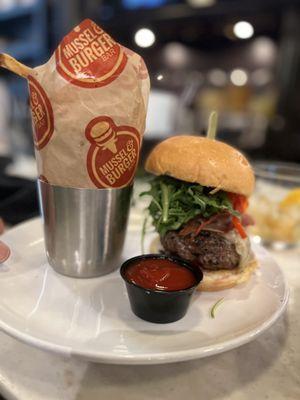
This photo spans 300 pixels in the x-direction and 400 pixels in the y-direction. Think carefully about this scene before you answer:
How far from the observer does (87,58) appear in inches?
34.3

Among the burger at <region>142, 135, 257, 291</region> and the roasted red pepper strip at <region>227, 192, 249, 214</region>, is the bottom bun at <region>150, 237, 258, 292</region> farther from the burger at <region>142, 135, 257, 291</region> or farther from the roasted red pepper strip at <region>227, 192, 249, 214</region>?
the roasted red pepper strip at <region>227, 192, 249, 214</region>

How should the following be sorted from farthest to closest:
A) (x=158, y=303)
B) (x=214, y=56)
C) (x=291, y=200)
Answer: (x=214, y=56), (x=291, y=200), (x=158, y=303)

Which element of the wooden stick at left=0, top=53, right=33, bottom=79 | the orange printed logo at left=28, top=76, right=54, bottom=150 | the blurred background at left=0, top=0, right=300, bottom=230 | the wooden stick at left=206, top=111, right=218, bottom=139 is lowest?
the blurred background at left=0, top=0, right=300, bottom=230

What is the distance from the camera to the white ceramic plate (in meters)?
0.73

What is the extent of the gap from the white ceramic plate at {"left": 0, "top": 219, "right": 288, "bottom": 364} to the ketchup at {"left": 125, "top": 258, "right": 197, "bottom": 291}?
0.08m

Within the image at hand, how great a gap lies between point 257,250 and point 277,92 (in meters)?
3.15

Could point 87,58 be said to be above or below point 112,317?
above

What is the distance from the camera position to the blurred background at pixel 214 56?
3715 millimetres

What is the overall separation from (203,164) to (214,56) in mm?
3915

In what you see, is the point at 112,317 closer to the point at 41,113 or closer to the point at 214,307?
the point at 214,307

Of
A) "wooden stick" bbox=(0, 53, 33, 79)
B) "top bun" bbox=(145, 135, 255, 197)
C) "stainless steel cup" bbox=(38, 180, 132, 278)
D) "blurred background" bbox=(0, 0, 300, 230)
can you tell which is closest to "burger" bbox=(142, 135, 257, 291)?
"top bun" bbox=(145, 135, 255, 197)

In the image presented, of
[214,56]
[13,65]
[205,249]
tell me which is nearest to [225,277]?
[205,249]

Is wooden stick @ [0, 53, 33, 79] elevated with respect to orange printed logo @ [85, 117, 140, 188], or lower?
elevated

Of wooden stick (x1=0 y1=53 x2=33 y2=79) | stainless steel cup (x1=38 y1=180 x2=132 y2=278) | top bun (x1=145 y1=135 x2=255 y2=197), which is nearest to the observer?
wooden stick (x1=0 y1=53 x2=33 y2=79)
